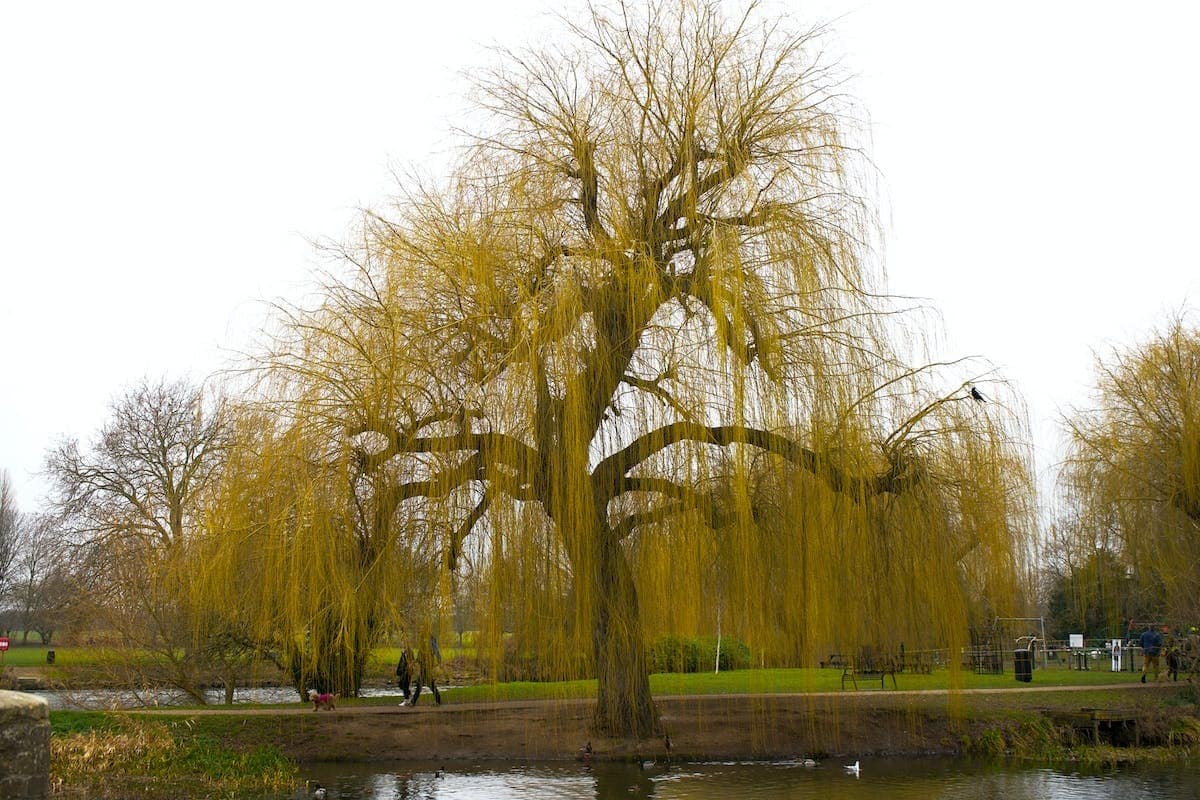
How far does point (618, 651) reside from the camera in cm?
1451

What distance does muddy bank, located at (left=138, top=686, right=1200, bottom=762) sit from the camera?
52.7 ft

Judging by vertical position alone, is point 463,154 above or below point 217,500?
above

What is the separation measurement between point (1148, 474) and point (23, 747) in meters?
19.9

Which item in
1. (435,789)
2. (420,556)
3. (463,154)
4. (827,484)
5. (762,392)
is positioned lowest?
(435,789)

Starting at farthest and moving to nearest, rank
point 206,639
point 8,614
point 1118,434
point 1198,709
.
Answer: point 8,614, point 1118,434, point 206,639, point 1198,709

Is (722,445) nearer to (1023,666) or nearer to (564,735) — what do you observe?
(564,735)

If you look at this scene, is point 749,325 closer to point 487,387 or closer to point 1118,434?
point 487,387

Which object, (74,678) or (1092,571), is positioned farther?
(1092,571)

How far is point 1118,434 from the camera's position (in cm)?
2206

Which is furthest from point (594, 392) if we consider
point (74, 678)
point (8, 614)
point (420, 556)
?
point (8, 614)

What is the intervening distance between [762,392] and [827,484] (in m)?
1.51

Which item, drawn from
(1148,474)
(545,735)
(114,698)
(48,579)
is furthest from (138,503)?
A: (1148,474)

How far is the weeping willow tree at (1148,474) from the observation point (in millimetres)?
20531

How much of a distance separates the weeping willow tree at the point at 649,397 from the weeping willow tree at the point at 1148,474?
813cm
